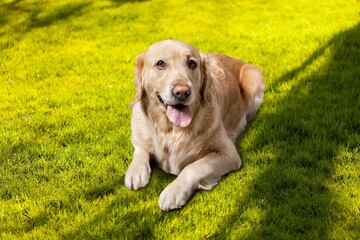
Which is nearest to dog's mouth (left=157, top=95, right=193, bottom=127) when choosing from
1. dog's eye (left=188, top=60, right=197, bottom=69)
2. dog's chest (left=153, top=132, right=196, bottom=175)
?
dog's chest (left=153, top=132, right=196, bottom=175)

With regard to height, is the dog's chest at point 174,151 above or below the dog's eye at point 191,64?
below

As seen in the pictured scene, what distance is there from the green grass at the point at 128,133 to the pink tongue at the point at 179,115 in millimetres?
609

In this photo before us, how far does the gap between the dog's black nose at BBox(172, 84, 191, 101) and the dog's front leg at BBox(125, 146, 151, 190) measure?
0.86 meters

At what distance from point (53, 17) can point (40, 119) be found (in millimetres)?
5232

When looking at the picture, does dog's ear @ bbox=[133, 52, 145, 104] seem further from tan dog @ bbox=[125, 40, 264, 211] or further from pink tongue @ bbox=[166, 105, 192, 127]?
pink tongue @ bbox=[166, 105, 192, 127]

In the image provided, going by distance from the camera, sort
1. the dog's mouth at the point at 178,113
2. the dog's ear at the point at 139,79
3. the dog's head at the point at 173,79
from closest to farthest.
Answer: the dog's head at the point at 173,79 → the dog's mouth at the point at 178,113 → the dog's ear at the point at 139,79

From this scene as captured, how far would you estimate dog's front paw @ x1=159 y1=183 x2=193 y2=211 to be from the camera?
154 inches

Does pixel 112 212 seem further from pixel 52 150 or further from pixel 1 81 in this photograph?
pixel 1 81

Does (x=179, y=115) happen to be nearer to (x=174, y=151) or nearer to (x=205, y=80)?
(x=174, y=151)

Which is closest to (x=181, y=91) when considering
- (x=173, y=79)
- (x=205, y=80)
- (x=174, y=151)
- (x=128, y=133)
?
(x=173, y=79)

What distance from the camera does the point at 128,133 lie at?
5.41m

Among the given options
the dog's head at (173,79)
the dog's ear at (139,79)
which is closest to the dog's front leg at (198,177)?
the dog's head at (173,79)

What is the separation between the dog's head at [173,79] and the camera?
407 centimetres

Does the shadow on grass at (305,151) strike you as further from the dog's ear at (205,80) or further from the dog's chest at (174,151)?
the dog's ear at (205,80)
